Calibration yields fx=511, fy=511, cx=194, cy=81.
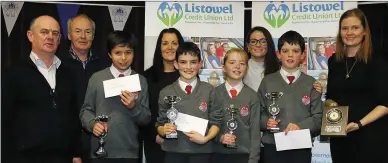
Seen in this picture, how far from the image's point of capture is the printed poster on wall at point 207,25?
5.64m

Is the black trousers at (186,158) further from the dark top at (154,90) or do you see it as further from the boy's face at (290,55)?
Answer: the boy's face at (290,55)

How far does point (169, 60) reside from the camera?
→ 15.9 feet

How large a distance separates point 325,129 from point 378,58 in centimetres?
72

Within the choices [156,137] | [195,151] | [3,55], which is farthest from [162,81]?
[3,55]

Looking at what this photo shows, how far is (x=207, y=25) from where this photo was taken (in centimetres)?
573

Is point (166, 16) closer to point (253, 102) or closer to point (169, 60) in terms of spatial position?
point (169, 60)

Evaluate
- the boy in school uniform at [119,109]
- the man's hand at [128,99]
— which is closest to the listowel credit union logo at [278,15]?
the boy in school uniform at [119,109]

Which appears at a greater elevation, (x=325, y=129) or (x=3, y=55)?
(x=3, y=55)

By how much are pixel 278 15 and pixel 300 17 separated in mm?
241

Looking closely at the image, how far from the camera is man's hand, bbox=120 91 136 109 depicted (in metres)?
4.09

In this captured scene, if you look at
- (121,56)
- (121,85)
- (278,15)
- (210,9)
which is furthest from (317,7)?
(121,85)

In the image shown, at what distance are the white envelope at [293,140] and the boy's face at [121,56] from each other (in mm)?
1403

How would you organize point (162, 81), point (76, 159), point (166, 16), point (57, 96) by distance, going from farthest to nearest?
point (166, 16)
point (162, 81)
point (76, 159)
point (57, 96)

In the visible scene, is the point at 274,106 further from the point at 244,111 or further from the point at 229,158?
the point at 229,158
